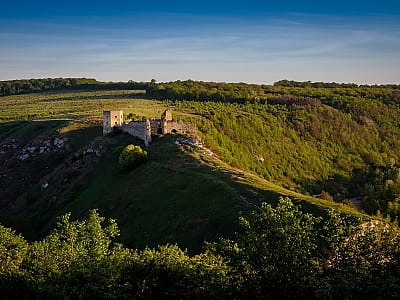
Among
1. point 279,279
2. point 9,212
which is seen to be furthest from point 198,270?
point 9,212

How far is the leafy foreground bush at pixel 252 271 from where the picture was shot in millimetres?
21969

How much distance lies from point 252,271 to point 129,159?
3742 centimetres

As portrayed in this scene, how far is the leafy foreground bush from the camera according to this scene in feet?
72.1

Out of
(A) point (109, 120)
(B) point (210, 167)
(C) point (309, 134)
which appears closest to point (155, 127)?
(A) point (109, 120)

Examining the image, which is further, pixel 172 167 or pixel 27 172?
pixel 27 172

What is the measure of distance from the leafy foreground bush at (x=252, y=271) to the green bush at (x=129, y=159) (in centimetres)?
3369

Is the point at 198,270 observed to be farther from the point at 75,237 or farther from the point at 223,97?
the point at 223,97

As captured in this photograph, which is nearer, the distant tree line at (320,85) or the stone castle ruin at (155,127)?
the stone castle ruin at (155,127)

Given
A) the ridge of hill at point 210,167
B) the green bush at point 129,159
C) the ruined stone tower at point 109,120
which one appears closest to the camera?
the ridge of hill at point 210,167

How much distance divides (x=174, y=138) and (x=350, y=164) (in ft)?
182

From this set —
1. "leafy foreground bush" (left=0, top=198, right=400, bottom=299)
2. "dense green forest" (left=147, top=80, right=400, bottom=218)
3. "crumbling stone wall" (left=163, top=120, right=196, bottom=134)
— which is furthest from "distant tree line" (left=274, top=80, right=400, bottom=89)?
"leafy foreground bush" (left=0, top=198, right=400, bottom=299)

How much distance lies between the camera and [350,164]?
349 ft

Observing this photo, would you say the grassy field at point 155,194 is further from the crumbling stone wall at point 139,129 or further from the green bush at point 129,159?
the crumbling stone wall at point 139,129

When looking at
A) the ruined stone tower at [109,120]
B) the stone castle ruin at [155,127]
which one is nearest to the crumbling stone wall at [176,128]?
the stone castle ruin at [155,127]
